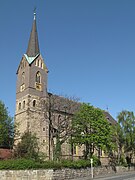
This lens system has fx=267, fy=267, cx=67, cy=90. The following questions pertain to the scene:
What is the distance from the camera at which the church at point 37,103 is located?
50366 mm

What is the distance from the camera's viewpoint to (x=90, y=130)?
43594 mm

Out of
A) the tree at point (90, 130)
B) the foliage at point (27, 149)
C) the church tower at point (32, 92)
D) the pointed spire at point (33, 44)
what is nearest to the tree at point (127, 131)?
the tree at point (90, 130)

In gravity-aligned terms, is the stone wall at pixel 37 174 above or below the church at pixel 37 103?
below

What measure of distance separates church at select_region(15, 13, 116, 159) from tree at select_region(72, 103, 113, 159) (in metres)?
3.89

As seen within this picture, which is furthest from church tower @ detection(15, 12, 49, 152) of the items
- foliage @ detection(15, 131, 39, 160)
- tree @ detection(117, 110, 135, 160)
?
tree @ detection(117, 110, 135, 160)

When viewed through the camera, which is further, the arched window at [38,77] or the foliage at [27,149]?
the arched window at [38,77]

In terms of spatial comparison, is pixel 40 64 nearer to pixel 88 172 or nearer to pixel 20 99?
pixel 20 99

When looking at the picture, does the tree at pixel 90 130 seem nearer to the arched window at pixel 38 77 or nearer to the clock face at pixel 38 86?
the clock face at pixel 38 86

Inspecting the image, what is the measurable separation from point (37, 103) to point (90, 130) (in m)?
16.8

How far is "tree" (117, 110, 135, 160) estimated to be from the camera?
50.7 m

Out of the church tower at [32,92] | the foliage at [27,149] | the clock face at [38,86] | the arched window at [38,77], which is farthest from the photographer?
the arched window at [38,77]

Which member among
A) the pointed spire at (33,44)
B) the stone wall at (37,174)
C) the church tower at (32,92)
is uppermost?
the pointed spire at (33,44)

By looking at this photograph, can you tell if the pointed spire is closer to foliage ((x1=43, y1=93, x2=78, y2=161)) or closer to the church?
the church

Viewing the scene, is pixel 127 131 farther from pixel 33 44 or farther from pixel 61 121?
pixel 33 44
